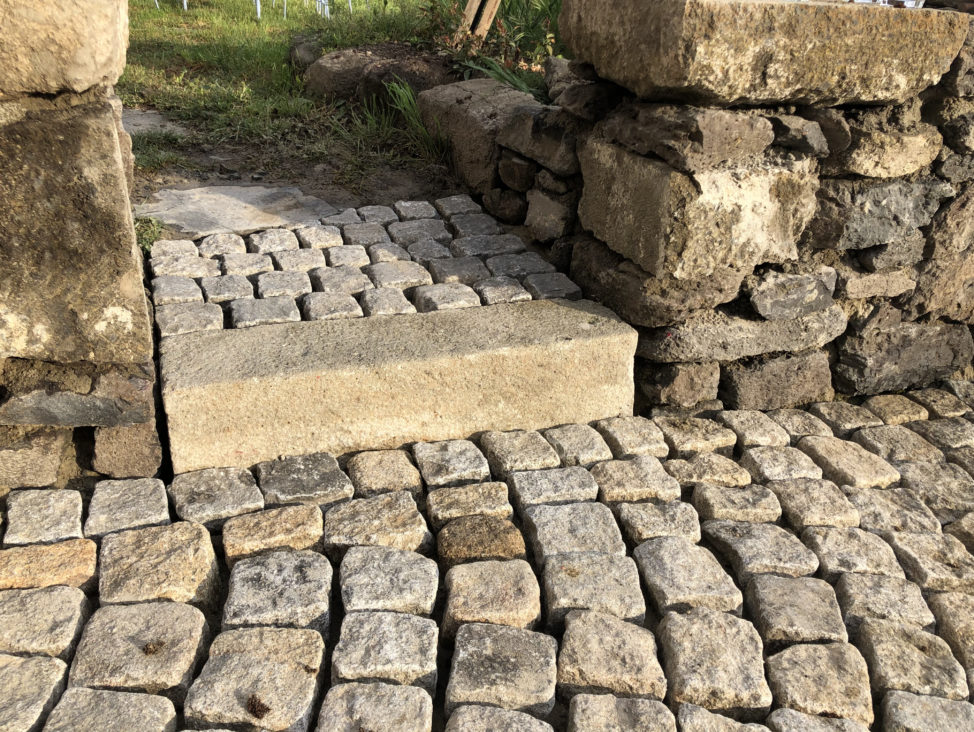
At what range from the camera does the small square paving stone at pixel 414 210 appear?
13.8ft

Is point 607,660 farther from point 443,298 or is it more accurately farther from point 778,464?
point 443,298

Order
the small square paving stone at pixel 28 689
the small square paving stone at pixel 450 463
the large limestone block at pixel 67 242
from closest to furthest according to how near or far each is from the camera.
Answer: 1. the small square paving stone at pixel 28 689
2. the large limestone block at pixel 67 242
3. the small square paving stone at pixel 450 463

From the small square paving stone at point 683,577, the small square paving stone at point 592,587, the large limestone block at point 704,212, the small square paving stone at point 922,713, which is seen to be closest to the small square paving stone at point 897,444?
the large limestone block at point 704,212

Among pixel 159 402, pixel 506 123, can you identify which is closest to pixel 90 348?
A: pixel 159 402

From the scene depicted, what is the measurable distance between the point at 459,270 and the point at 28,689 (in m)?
2.24

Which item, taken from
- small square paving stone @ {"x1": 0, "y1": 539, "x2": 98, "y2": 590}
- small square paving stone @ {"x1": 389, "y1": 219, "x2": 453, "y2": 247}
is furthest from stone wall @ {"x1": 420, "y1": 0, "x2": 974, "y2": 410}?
small square paving stone @ {"x1": 0, "y1": 539, "x2": 98, "y2": 590}

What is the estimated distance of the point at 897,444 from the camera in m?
3.20

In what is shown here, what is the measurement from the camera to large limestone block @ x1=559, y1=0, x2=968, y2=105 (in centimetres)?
275

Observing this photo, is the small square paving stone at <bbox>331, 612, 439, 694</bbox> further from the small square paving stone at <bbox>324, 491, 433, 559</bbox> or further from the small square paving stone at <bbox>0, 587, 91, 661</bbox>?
the small square paving stone at <bbox>0, 587, 91, 661</bbox>

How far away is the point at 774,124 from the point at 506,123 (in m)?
1.46

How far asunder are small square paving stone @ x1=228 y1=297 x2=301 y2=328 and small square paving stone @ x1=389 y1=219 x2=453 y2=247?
0.81 meters

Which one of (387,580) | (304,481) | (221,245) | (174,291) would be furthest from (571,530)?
(221,245)

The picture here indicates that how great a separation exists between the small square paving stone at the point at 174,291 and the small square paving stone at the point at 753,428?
6.79ft

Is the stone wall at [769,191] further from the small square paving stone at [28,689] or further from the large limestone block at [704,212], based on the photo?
the small square paving stone at [28,689]
